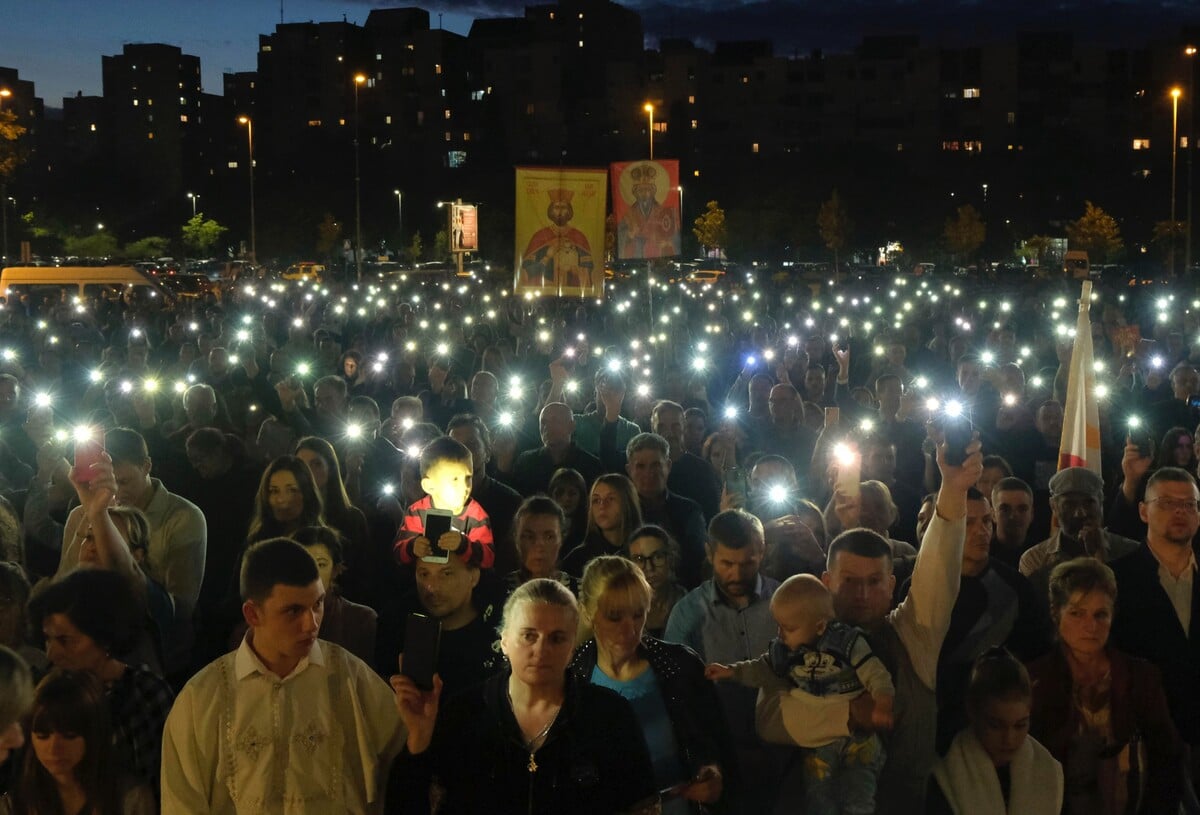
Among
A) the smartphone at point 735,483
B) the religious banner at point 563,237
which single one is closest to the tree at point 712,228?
the religious banner at point 563,237

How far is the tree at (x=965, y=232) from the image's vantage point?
78.6m

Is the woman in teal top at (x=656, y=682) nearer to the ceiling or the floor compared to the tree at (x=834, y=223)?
nearer to the floor

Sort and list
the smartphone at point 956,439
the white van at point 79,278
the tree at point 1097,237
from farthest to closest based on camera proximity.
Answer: the tree at point 1097,237, the white van at point 79,278, the smartphone at point 956,439

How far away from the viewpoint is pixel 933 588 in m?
5.32

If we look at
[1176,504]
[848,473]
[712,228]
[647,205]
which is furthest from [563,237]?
[712,228]

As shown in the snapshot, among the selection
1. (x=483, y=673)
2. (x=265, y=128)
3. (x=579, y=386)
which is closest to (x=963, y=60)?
(x=265, y=128)

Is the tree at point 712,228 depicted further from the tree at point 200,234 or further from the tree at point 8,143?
the tree at point 8,143

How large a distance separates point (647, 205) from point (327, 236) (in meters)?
70.3

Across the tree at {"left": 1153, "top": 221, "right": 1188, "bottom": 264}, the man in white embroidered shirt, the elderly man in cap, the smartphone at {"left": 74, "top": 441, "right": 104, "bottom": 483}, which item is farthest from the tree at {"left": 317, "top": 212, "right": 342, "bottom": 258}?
the man in white embroidered shirt

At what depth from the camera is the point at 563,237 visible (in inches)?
567

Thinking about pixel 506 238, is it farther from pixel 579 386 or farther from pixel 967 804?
pixel 967 804

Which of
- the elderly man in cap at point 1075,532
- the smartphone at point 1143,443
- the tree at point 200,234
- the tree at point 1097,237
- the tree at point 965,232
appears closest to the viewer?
the elderly man in cap at point 1075,532

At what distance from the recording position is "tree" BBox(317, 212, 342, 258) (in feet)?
273

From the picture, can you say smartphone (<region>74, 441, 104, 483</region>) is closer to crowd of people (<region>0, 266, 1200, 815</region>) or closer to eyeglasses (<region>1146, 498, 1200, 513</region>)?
crowd of people (<region>0, 266, 1200, 815</region>)
